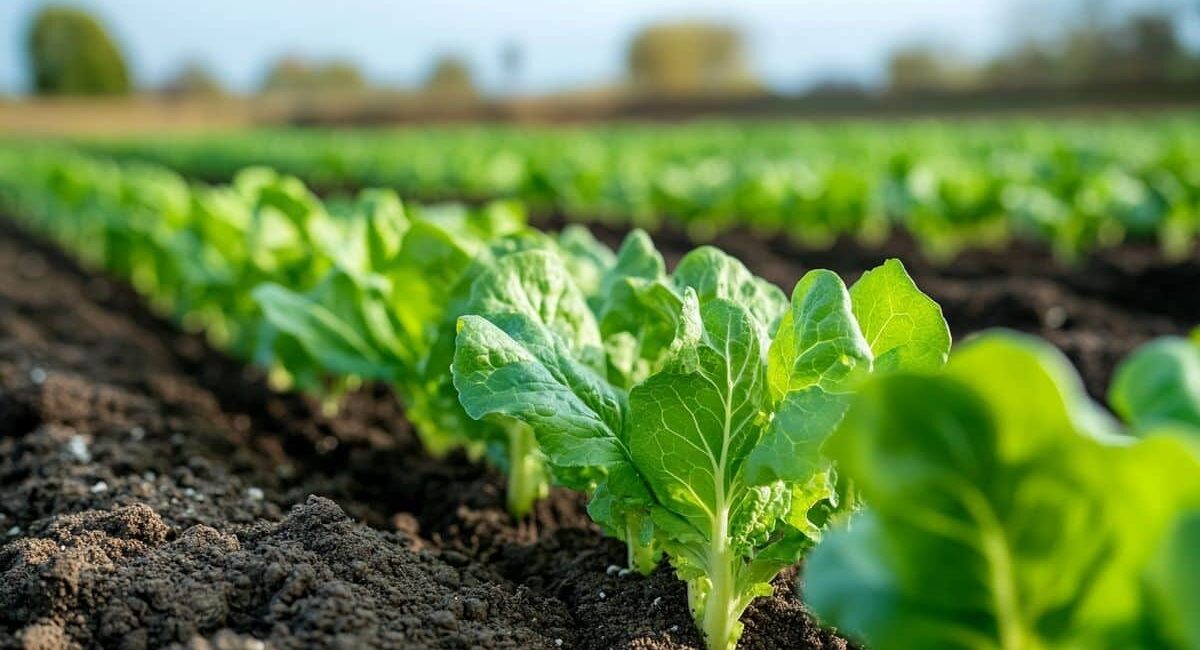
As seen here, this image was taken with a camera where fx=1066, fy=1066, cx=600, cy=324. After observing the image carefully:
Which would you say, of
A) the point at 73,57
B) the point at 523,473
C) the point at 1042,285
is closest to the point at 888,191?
the point at 1042,285

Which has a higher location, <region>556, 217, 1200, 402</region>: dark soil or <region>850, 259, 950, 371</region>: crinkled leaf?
<region>850, 259, 950, 371</region>: crinkled leaf

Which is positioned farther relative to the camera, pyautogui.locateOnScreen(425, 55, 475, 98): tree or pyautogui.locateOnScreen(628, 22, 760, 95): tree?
pyautogui.locateOnScreen(425, 55, 475, 98): tree

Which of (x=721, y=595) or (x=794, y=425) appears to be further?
(x=721, y=595)

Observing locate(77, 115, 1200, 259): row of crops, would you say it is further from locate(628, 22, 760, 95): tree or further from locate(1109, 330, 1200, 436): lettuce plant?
locate(628, 22, 760, 95): tree

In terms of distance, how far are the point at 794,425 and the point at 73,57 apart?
8370cm

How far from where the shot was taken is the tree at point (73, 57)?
74438 millimetres

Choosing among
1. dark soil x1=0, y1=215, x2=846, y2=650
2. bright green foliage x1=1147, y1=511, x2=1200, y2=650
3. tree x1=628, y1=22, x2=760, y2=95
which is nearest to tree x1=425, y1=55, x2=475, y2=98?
tree x1=628, y1=22, x2=760, y2=95

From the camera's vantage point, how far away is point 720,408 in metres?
2.00

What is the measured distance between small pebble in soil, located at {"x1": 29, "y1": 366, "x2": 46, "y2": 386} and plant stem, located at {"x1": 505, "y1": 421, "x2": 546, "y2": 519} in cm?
224

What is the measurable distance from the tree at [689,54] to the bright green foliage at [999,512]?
8199cm

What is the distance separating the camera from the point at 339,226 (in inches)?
180

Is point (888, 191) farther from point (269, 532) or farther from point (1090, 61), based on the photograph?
point (1090, 61)

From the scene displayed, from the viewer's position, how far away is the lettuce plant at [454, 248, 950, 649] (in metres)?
1.86

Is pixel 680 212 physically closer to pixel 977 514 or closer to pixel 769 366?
pixel 769 366
